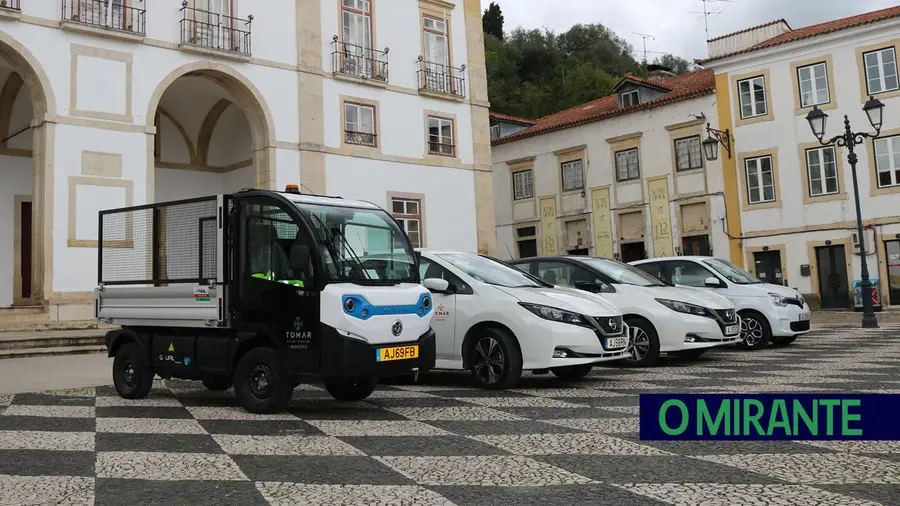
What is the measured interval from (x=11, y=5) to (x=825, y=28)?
25.3 meters

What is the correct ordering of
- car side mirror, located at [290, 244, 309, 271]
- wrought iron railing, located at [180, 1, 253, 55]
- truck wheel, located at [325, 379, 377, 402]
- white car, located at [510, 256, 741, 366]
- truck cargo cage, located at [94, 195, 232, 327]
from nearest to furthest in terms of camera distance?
car side mirror, located at [290, 244, 309, 271] < truck cargo cage, located at [94, 195, 232, 327] < truck wheel, located at [325, 379, 377, 402] < white car, located at [510, 256, 741, 366] < wrought iron railing, located at [180, 1, 253, 55]

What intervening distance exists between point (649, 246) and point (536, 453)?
92.7 ft

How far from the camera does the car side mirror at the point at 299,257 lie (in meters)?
6.91

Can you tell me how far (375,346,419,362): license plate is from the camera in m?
7.13

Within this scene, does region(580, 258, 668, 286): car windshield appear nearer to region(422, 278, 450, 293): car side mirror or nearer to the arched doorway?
region(422, 278, 450, 293): car side mirror

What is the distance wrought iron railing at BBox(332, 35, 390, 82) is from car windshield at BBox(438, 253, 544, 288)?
14.2m

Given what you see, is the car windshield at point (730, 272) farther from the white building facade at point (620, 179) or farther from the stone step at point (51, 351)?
the white building facade at point (620, 179)

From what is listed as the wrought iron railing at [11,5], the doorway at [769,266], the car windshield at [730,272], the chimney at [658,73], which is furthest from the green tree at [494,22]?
the car windshield at [730,272]

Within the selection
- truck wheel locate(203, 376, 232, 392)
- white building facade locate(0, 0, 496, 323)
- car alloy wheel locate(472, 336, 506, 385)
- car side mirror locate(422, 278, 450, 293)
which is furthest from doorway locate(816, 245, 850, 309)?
truck wheel locate(203, 376, 232, 392)

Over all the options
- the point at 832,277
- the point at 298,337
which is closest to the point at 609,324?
the point at 298,337

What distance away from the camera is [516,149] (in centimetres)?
3762

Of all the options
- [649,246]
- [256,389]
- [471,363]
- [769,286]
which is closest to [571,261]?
[471,363]

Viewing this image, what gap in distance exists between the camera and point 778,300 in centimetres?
1339

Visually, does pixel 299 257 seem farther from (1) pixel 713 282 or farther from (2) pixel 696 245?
(2) pixel 696 245
